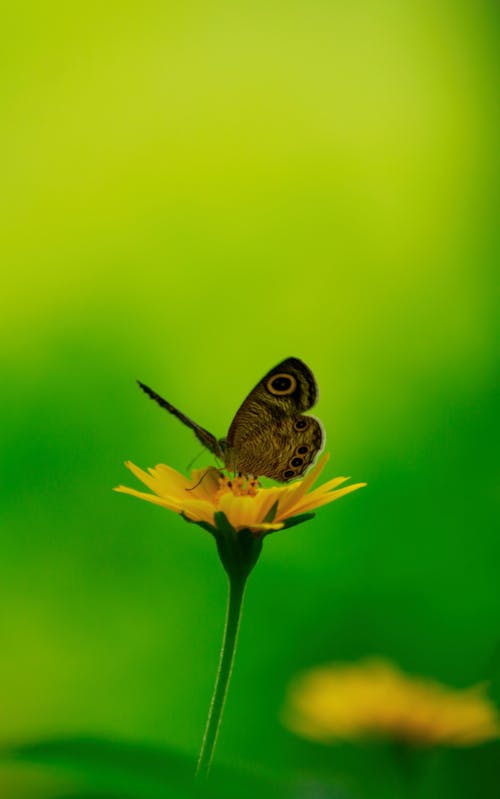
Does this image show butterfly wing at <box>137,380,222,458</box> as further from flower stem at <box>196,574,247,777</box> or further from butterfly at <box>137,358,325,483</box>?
flower stem at <box>196,574,247,777</box>

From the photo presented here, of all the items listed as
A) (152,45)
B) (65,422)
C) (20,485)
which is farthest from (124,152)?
(20,485)

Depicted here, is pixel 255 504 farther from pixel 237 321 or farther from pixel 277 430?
pixel 237 321

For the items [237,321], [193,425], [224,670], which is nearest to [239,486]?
[193,425]

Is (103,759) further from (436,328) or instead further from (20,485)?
(436,328)

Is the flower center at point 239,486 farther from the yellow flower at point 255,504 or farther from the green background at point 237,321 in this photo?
Answer: the green background at point 237,321

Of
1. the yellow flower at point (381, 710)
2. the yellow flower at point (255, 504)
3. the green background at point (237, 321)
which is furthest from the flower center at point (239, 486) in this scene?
the green background at point (237, 321)

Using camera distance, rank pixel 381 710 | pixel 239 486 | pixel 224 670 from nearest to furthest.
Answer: pixel 224 670 < pixel 239 486 < pixel 381 710

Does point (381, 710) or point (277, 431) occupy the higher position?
point (277, 431)
